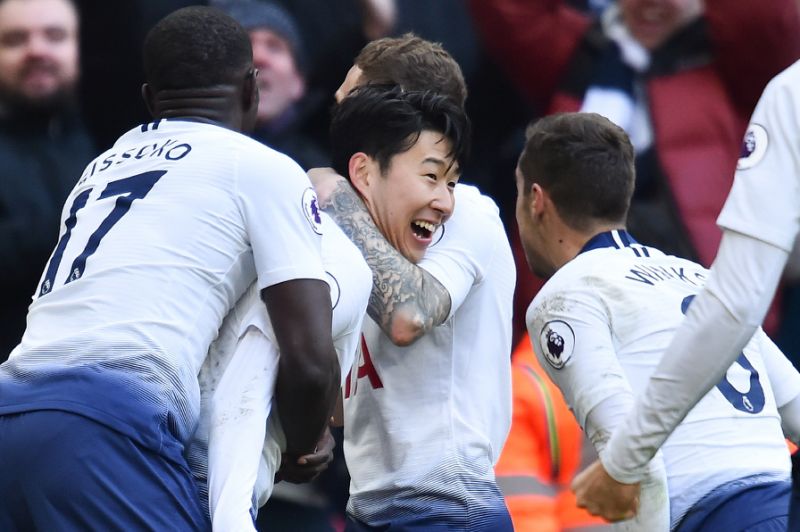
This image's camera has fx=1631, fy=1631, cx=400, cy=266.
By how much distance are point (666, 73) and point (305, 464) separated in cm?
353

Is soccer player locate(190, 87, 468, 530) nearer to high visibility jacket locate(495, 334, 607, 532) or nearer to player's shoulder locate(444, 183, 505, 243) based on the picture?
player's shoulder locate(444, 183, 505, 243)

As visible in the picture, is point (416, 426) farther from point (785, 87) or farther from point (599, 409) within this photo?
point (785, 87)

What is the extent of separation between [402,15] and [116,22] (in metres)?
1.24

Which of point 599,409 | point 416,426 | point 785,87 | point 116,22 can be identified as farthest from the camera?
point 116,22

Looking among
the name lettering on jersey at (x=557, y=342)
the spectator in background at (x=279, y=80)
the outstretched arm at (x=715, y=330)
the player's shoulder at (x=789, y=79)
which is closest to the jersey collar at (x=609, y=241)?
the name lettering on jersey at (x=557, y=342)

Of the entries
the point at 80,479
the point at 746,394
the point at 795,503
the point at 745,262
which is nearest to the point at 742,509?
the point at 746,394

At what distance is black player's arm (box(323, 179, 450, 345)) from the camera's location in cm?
422

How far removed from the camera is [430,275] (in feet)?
14.1

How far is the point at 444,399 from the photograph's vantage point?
4.40m

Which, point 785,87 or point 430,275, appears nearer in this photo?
point 785,87

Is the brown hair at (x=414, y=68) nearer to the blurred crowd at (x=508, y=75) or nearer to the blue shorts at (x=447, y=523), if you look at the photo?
the blue shorts at (x=447, y=523)

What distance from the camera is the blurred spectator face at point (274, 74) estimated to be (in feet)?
21.4

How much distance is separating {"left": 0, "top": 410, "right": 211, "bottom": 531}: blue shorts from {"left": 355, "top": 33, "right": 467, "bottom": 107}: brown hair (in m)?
1.42

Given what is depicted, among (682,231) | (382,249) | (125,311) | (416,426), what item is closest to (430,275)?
(382,249)
